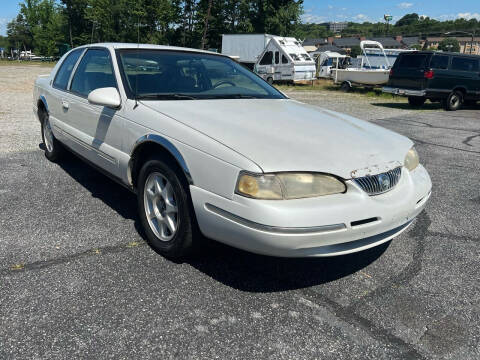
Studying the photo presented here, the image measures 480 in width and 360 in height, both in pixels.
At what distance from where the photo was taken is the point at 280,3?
48250mm

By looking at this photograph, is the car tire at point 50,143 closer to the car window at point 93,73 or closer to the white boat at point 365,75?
the car window at point 93,73

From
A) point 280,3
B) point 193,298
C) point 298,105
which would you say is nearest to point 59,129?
point 298,105

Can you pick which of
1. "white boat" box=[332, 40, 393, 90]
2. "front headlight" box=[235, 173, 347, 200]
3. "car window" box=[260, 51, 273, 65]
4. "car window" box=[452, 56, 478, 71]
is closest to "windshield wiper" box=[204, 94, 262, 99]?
"front headlight" box=[235, 173, 347, 200]

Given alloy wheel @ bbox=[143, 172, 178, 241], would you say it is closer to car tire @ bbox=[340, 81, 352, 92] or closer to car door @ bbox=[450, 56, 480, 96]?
car door @ bbox=[450, 56, 480, 96]

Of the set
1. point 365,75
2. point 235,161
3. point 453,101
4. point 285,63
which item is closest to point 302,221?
point 235,161

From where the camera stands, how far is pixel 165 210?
2.79 m

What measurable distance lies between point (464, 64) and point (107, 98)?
13951mm

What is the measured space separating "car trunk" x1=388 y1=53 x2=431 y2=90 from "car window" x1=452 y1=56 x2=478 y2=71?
41.4 inches

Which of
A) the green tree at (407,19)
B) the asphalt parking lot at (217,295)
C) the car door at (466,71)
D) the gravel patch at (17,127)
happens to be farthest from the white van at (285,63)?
the green tree at (407,19)

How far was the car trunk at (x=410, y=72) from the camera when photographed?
13188 millimetres

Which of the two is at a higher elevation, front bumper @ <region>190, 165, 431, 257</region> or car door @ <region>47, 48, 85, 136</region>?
car door @ <region>47, 48, 85, 136</region>

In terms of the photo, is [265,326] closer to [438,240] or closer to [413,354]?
[413,354]

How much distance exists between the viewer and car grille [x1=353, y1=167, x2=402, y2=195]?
7.64 ft

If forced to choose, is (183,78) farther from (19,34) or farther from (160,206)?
(19,34)
